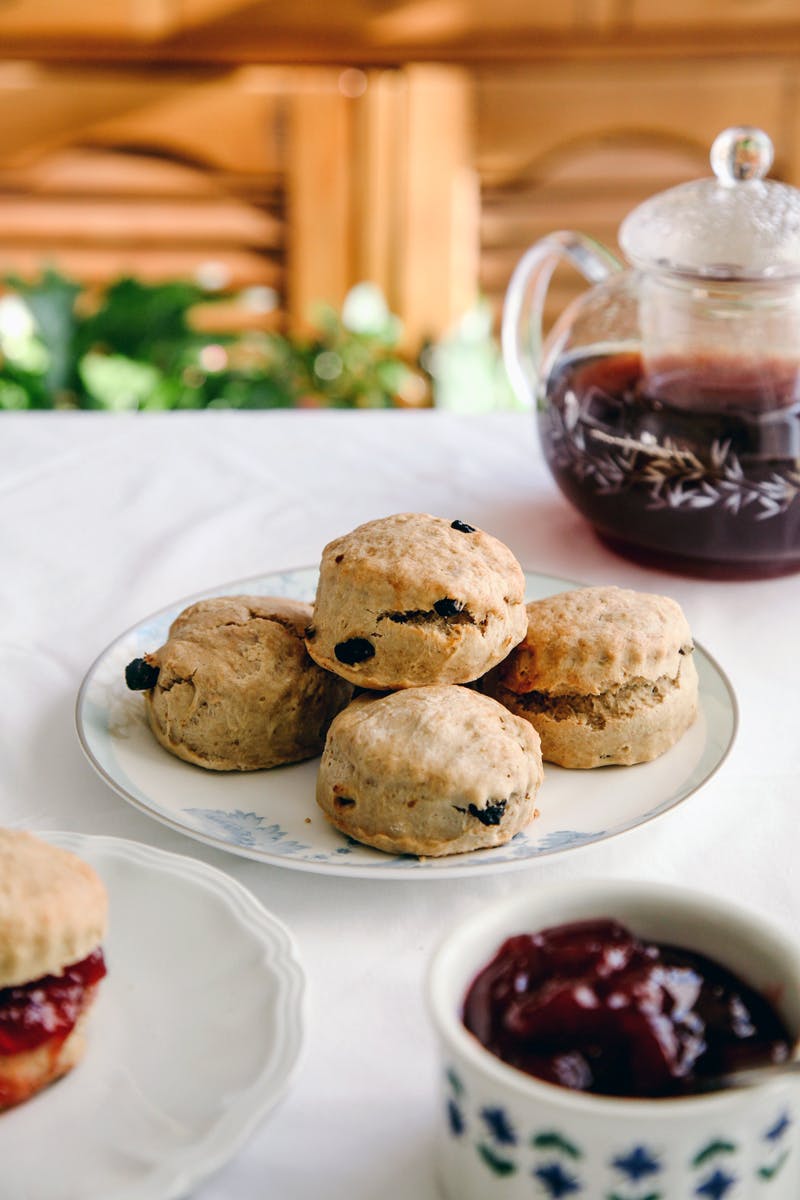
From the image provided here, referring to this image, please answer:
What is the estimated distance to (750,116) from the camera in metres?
3.02

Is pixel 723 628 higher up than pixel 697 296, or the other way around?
pixel 697 296

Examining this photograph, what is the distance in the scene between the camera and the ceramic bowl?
1.75 ft

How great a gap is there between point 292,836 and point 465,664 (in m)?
0.17

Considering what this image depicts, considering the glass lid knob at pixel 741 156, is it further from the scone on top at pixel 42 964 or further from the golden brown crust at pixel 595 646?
the scone on top at pixel 42 964

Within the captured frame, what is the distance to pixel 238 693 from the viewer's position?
939 millimetres

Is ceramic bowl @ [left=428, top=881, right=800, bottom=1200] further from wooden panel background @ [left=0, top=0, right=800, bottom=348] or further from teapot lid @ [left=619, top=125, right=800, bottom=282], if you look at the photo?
wooden panel background @ [left=0, top=0, right=800, bottom=348]

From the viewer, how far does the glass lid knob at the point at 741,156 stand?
127 centimetres

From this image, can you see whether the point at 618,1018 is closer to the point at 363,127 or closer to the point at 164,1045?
the point at 164,1045

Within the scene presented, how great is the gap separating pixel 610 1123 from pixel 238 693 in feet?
1.57

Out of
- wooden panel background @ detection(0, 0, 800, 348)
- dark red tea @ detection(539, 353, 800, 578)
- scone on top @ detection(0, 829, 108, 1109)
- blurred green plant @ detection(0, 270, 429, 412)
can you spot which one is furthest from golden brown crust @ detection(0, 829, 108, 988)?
wooden panel background @ detection(0, 0, 800, 348)

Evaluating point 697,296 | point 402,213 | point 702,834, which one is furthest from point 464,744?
point 402,213

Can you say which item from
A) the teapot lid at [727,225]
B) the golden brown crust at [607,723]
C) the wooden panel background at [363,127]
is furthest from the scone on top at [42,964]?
the wooden panel background at [363,127]

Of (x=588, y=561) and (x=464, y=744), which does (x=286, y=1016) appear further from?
(x=588, y=561)

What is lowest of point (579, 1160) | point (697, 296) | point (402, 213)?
point (402, 213)
